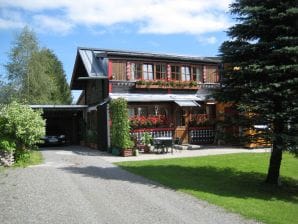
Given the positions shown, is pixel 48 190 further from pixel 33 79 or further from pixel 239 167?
pixel 33 79

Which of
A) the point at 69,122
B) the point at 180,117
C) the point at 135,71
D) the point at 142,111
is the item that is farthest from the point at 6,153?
the point at 69,122

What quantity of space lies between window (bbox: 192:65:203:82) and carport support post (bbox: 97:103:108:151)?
6924mm

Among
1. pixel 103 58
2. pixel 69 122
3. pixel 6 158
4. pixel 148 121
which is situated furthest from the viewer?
pixel 69 122

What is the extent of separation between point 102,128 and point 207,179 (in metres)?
11.6

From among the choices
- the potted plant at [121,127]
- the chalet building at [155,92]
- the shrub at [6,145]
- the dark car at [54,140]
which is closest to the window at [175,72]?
the chalet building at [155,92]

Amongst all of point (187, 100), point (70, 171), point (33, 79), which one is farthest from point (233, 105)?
point (33, 79)

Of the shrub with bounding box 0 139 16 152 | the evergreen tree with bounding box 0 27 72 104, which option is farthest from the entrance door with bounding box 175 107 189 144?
the evergreen tree with bounding box 0 27 72 104

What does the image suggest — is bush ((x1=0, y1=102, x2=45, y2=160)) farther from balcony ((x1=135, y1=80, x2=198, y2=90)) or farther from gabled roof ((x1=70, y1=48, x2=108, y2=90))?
balcony ((x1=135, y1=80, x2=198, y2=90))

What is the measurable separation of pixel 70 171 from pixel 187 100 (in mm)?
11896

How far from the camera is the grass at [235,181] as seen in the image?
9.22m

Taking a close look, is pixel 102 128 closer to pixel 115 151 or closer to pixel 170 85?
pixel 115 151

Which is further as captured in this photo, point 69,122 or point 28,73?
point 28,73

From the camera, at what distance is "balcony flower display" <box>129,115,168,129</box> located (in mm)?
22547

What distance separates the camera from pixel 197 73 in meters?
26.6
